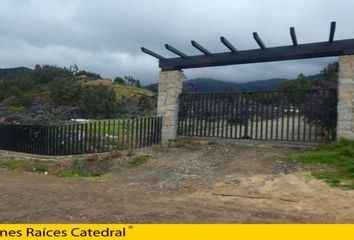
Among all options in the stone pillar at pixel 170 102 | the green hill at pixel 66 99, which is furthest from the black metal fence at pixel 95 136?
the green hill at pixel 66 99

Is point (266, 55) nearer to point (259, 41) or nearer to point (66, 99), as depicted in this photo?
point (259, 41)

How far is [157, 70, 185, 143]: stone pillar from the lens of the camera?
12.2 meters

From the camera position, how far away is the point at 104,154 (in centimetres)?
1094

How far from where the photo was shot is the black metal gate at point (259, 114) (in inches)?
A: 403

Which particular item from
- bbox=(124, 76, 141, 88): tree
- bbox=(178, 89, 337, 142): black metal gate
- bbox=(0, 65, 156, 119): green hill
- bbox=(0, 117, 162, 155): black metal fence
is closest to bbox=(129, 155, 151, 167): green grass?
bbox=(0, 117, 162, 155): black metal fence

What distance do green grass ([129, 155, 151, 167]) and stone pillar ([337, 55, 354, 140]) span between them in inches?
189

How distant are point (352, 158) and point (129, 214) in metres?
5.21

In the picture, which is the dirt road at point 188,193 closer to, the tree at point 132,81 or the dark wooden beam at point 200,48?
the dark wooden beam at point 200,48

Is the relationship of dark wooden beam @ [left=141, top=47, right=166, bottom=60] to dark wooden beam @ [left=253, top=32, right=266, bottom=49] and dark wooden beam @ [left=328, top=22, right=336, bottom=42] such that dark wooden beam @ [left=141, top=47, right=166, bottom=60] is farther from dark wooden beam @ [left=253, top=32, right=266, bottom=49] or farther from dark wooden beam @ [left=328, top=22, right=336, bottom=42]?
dark wooden beam @ [left=328, top=22, right=336, bottom=42]

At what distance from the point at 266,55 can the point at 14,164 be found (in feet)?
25.4

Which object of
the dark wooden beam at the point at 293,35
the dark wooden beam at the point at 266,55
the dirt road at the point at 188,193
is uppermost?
the dark wooden beam at the point at 293,35

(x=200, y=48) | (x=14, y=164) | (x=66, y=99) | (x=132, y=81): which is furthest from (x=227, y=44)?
(x=132, y=81)

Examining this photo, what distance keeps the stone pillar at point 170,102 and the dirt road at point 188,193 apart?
2017 millimetres

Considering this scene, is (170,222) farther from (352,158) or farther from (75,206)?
(352,158)
